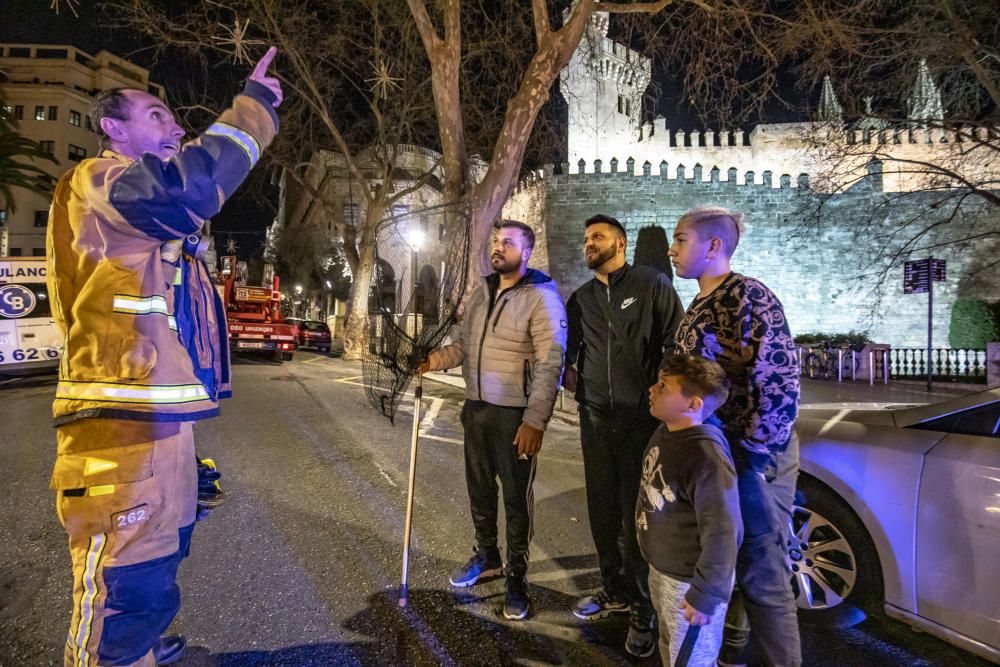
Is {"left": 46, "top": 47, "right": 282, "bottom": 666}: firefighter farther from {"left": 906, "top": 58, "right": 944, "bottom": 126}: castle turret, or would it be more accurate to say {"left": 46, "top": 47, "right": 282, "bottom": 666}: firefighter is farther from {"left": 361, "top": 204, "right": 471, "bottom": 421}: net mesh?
{"left": 906, "top": 58, "right": 944, "bottom": 126}: castle turret

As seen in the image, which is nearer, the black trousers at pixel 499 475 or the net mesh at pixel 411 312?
the black trousers at pixel 499 475

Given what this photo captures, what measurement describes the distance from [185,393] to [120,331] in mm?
269

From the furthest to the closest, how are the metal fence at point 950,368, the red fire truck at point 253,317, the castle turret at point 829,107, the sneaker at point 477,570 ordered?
the red fire truck at point 253,317 → the metal fence at point 950,368 → the castle turret at point 829,107 → the sneaker at point 477,570

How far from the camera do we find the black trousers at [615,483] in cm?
288

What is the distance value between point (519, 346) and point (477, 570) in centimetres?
132

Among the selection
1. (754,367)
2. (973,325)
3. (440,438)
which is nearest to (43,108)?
(440,438)

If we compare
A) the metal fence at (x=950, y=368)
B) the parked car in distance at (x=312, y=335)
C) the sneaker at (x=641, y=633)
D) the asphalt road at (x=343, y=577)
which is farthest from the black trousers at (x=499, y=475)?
the parked car in distance at (x=312, y=335)

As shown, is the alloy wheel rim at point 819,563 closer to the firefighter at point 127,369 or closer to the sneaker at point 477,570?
the sneaker at point 477,570

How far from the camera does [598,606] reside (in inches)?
116

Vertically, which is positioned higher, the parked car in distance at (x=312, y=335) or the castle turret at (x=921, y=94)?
the castle turret at (x=921, y=94)

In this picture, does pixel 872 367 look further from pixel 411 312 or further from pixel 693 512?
pixel 693 512

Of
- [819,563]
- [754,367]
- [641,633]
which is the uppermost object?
[754,367]

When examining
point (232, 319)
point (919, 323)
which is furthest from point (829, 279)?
point (232, 319)

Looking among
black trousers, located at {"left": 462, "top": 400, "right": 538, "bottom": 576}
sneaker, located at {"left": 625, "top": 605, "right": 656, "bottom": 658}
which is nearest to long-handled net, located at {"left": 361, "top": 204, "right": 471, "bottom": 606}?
black trousers, located at {"left": 462, "top": 400, "right": 538, "bottom": 576}
